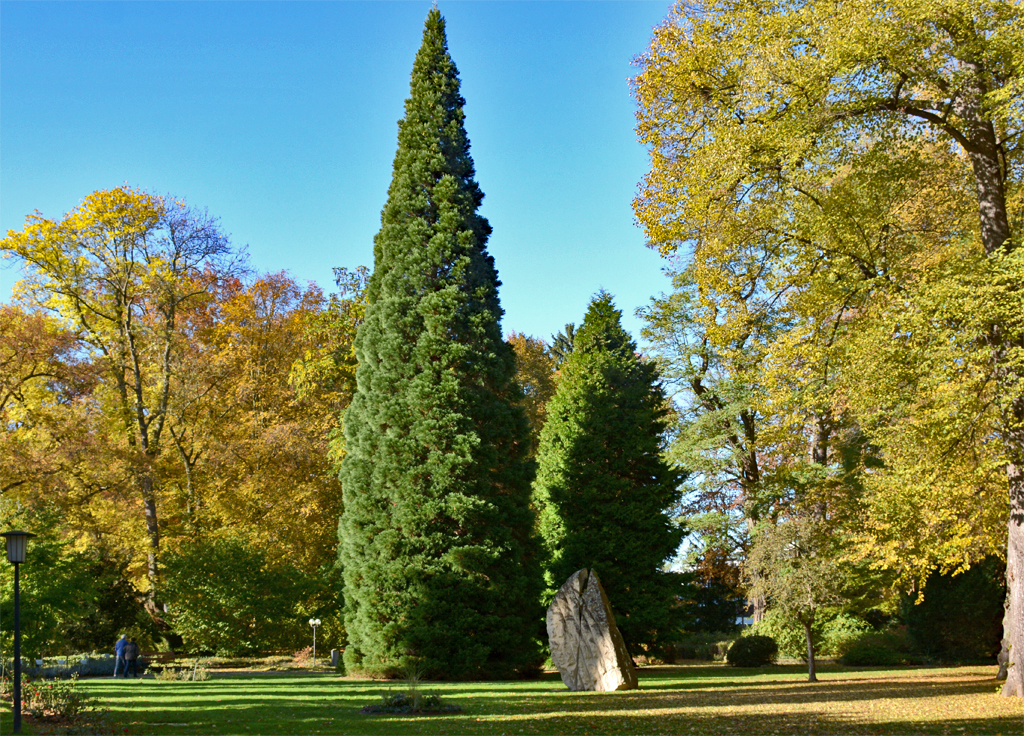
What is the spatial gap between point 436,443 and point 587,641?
6.17 metres

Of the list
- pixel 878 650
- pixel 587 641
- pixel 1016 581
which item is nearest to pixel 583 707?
pixel 587 641

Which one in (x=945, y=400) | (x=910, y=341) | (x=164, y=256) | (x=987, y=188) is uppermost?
(x=164, y=256)

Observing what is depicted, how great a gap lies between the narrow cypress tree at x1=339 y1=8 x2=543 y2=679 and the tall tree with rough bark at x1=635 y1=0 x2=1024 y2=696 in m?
7.83

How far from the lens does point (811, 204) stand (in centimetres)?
1356

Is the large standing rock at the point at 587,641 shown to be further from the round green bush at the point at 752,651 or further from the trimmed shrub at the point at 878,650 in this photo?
the trimmed shrub at the point at 878,650

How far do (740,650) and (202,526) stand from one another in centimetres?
1777

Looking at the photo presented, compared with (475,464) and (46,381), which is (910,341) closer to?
(475,464)

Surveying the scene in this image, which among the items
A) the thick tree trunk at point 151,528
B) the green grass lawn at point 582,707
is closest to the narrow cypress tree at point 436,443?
the green grass lawn at point 582,707

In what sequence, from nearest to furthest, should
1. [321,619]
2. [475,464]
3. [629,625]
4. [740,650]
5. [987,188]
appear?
1. [987,188]
2. [475,464]
3. [629,625]
4. [740,650]
5. [321,619]

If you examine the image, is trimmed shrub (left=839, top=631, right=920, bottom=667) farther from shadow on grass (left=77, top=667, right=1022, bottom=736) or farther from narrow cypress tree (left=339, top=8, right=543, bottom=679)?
narrow cypress tree (left=339, top=8, right=543, bottom=679)

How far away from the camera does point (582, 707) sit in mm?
13086

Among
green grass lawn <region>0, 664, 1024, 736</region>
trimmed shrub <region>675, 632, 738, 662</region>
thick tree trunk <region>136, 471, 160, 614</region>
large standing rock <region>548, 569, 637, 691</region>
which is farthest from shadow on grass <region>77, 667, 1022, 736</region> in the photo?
thick tree trunk <region>136, 471, 160, 614</region>

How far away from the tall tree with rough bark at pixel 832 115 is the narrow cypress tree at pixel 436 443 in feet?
25.7

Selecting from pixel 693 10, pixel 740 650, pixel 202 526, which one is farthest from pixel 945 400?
pixel 202 526
